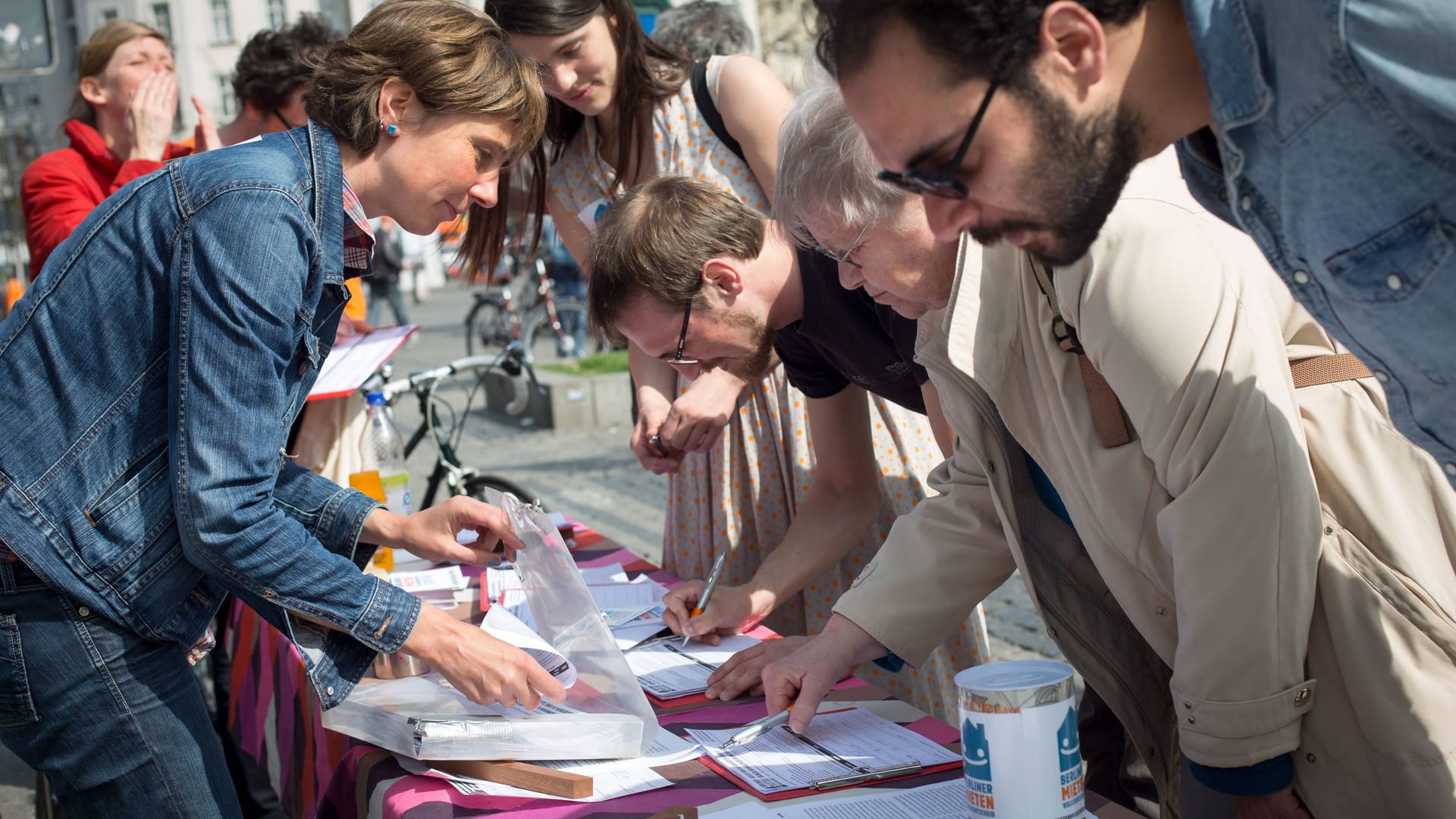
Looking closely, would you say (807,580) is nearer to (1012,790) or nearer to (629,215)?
(629,215)

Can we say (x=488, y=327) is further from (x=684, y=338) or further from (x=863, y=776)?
(x=863, y=776)

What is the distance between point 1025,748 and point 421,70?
1205 millimetres

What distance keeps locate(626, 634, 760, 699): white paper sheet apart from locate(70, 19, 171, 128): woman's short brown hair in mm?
2901

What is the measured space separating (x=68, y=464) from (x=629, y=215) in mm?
994

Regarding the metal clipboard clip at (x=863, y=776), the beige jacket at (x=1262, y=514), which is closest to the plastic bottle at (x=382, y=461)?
the metal clipboard clip at (x=863, y=776)

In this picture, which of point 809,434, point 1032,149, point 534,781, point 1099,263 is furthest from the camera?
point 809,434

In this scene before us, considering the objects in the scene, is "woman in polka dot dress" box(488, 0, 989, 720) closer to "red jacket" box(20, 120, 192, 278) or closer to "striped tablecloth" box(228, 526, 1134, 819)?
"striped tablecloth" box(228, 526, 1134, 819)

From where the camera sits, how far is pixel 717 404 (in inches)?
92.5

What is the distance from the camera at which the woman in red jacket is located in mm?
3539

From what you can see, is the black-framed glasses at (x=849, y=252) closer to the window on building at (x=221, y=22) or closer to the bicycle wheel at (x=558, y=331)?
the bicycle wheel at (x=558, y=331)

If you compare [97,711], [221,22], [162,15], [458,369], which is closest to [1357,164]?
[97,711]

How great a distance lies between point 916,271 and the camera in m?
1.68

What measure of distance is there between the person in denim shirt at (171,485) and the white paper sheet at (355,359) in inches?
71.3

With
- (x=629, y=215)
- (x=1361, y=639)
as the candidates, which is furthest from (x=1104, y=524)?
(x=629, y=215)
